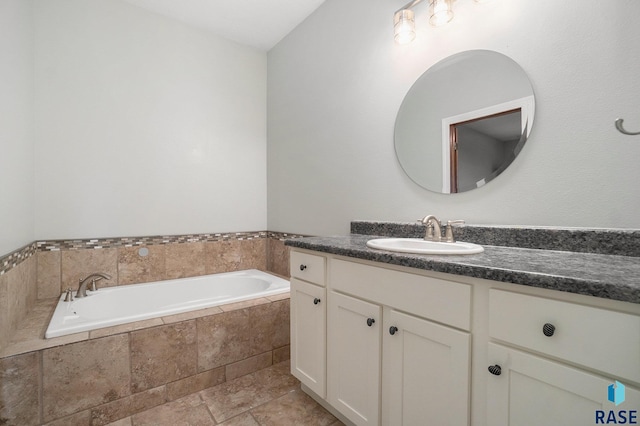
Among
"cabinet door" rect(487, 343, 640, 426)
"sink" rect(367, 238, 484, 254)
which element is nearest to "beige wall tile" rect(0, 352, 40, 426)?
"sink" rect(367, 238, 484, 254)

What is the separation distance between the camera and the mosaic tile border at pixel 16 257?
1412 mm

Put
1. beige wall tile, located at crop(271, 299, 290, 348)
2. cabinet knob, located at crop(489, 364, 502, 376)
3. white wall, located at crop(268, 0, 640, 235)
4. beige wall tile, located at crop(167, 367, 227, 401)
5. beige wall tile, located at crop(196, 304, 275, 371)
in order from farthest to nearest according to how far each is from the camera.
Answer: beige wall tile, located at crop(271, 299, 290, 348) < beige wall tile, located at crop(196, 304, 275, 371) < beige wall tile, located at crop(167, 367, 227, 401) < white wall, located at crop(268, 0, 640, 235) < cabinet knob, located at crop(489, 364, 502, 376)

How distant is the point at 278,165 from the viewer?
2.86 metres

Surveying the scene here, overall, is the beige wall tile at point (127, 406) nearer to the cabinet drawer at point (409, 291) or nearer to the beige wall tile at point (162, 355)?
the beige wall tile at point (162, 355)

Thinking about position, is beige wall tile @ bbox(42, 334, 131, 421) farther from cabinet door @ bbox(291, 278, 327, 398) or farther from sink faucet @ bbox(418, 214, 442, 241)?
sink faucet @ bbox(418, 214, 442, 241)

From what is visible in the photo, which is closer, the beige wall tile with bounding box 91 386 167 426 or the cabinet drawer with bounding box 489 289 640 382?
the cabinet drawer with bounding box 489 289 640 382

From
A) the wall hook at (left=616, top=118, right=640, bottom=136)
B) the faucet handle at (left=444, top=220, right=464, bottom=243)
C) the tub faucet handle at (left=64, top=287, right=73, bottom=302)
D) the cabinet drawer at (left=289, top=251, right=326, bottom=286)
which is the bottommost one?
the tub faucet handle at (left=64, top=287, right=73, bottom=302)

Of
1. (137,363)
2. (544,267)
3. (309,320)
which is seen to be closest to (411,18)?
(544,267)

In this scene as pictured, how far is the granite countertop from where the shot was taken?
0.65 meters

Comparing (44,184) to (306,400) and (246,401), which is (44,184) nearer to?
(246,401)

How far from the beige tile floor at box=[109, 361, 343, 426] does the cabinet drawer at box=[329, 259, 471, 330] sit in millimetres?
761

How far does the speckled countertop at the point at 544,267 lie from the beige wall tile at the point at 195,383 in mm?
1245

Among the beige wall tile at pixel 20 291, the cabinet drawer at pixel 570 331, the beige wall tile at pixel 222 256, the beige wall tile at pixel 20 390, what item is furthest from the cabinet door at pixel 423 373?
the beige wall tile at pixel 222 256

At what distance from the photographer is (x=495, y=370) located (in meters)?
0.83
